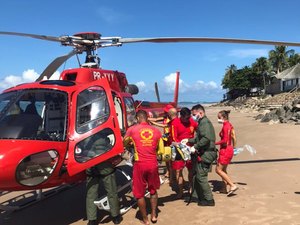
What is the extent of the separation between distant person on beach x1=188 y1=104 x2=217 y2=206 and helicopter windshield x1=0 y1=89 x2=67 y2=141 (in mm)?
2363

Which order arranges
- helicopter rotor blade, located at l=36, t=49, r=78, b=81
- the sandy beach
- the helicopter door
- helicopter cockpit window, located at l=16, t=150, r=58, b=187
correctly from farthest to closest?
helicopter rotor blade, located at l=36, t=49, r=78, b=81 < the sandy beach < the helicopter door < helicopter cockpit window, located at l=16, t=150, r=58, b=187

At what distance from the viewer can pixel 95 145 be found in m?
5.62

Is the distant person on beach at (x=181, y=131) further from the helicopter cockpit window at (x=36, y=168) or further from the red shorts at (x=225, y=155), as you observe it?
the helicopter cockpit window at (x=36, y=168)

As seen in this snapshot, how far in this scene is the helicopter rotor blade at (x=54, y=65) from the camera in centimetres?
832

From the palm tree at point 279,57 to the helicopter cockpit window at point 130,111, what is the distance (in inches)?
3017

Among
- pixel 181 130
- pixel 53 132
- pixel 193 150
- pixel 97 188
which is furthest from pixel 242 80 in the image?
pixel 53 132

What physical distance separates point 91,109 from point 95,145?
0.64 m

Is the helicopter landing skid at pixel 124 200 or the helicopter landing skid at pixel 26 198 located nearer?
the helicopter landing skid at pixel 124 200

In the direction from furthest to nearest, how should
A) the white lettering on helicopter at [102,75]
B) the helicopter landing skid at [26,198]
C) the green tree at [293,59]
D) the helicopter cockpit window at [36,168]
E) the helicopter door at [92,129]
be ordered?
the green tree at [293,59], the white lettering on helicopter at [102,75], the helicopter landing skid at [26,198], the helicopter door at [92,129], the helicopter cockpit window at [36,168]

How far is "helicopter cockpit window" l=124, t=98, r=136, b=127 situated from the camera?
302 inches

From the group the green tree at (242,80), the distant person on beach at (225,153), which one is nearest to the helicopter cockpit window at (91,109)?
the distant person on beach at (225,153)

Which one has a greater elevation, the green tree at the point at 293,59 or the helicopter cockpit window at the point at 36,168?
the green tree at the point at 293,59

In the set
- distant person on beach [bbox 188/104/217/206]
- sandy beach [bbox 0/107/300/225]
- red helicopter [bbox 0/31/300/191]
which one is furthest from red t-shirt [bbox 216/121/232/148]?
red helicopter [bbox 0/31/300/191]

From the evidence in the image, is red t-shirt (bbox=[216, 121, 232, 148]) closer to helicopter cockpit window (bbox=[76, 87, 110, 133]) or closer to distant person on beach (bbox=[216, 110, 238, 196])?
distant person on beach (bbox=[216, 110, 238, 196])
